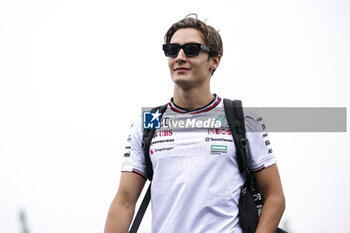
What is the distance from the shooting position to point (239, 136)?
436cm

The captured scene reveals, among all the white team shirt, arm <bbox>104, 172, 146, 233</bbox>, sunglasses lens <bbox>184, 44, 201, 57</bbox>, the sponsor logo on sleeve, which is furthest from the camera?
sunglasses lens <bbox>184, 44, 201, 57</bbox>

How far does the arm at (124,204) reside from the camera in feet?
14.7

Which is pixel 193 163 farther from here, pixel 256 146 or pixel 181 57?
pixel 181 57

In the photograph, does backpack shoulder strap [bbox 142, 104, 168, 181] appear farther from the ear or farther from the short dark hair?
the short dark hair

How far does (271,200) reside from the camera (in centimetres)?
437

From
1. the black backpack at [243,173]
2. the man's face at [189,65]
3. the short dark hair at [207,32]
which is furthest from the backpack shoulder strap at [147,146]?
the short dark hair at [207,32]

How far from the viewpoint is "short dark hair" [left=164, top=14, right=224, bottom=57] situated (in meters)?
4.78

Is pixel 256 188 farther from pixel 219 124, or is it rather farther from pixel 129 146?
Answer: pixel 129 146

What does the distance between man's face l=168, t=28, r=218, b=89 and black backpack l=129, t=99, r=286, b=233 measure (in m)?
0.36

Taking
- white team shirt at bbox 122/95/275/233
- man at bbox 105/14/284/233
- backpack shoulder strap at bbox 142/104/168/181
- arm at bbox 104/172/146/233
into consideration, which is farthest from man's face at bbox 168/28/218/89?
arm at bbox 104/172/146/233

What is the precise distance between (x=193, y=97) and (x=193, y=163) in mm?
699

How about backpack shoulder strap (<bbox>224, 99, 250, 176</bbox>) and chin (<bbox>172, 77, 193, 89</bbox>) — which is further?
chin (<bbox>172, 77, 193, 89</bbox>)

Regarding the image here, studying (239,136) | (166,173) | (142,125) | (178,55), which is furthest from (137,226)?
(178,55)

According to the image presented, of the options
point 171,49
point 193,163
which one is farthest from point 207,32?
point 193,163
